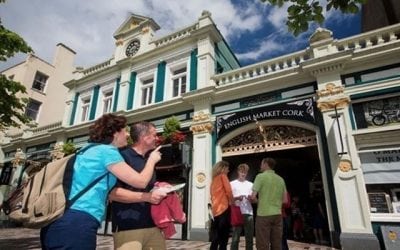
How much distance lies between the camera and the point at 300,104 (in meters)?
8.79

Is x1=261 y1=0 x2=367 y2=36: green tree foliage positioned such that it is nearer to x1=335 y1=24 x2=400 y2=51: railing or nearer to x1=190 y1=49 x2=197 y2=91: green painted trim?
x1=335 y1=24 x2=400 y2=51: railing

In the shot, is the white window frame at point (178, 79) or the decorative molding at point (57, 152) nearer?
the white window frame at point (178, 79)

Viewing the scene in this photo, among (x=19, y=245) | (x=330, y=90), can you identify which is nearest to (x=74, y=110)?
(x=19, y=245)

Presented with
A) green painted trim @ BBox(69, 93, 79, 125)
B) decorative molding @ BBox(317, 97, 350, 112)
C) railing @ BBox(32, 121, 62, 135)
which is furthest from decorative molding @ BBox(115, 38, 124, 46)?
decorative molding @ BBox(317, 97, 350, 112)

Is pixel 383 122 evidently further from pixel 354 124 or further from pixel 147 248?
pixel 147 248

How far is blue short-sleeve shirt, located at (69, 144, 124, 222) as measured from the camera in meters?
1.82

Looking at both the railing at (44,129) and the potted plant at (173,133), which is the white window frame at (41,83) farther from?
the potted plant at (173,133)

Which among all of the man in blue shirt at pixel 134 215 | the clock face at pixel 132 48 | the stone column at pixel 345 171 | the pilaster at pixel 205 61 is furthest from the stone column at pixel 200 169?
the man in blue shirt at pixel 134 215

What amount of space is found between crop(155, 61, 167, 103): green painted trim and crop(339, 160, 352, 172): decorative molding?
772 centimetres

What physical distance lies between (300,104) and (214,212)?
5566 millimetres

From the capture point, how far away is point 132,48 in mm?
14852

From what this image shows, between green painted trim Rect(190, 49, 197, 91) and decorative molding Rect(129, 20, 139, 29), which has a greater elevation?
decorative molding Rect(129, 20, 139, 29)

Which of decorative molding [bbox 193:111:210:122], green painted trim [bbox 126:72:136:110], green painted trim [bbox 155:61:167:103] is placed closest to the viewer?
decorative molding [bbox 193:111:210:122]

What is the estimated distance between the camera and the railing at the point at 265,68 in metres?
9.57
